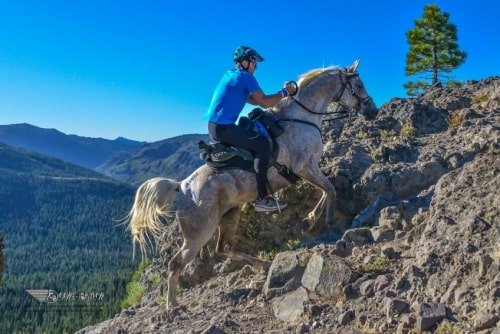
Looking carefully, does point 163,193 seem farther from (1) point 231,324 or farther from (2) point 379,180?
(2) point 379,180

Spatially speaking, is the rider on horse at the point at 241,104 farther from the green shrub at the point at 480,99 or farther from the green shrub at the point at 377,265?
the green shrub at the point at 480,99

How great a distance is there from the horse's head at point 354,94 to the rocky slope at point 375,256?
147 cm

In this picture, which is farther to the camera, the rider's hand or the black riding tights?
the rider's hand

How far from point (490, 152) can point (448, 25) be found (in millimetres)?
40050

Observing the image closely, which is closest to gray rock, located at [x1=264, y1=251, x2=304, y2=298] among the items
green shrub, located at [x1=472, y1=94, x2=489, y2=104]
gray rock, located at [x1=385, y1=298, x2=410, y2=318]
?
gray rock, located at [x1=385, y1=298, x2=410, y2=318]

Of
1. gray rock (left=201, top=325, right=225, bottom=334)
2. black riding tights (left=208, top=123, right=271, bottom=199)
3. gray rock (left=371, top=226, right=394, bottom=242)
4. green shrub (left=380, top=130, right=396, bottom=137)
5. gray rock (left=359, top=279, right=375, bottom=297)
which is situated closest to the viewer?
gray rock (left=359, top=279, right=375, bottom=297)

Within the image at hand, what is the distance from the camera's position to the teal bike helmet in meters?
8.48

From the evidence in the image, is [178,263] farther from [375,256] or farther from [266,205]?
[375,256]

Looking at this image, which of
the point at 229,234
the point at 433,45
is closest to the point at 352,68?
the point at 229,234

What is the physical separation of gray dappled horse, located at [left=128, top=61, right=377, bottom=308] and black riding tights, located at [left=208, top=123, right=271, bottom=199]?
0.71 feet

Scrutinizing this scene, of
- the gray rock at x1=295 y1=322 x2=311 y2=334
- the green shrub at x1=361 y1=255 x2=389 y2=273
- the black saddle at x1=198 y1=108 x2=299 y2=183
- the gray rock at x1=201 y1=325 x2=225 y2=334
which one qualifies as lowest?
the gray rock at x1=201 y1=325 x2=225 y2=334

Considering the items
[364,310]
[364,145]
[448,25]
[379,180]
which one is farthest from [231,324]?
[448,25]

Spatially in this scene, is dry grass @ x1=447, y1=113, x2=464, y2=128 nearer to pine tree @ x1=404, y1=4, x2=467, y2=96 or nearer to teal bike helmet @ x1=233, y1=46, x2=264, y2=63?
teal bike helmet @ x1=233, y1=46, x2=264, y2=63

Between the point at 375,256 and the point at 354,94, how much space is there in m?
4.01
